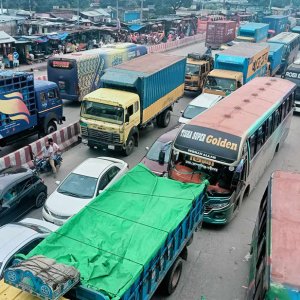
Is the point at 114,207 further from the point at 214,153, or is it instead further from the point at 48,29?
the point at 48,29

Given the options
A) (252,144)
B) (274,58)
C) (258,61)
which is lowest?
(274,58)

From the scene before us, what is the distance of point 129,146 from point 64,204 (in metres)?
5.59

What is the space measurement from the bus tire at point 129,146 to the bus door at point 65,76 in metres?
6.95

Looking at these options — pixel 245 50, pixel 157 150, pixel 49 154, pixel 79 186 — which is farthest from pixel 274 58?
pixel 79 186

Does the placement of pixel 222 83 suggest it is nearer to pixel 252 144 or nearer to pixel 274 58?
pixel 274 58

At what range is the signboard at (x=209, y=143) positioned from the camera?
10.3 metres

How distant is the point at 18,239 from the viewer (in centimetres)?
838

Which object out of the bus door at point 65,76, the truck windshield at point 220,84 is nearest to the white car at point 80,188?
the bus door at point 65,76

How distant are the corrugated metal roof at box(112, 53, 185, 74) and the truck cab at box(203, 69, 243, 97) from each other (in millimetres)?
2530

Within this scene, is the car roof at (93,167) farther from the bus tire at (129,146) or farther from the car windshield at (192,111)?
the car windshield at (192,111)

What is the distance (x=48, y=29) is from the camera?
44062 mm

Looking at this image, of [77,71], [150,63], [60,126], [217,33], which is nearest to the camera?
[150,63]

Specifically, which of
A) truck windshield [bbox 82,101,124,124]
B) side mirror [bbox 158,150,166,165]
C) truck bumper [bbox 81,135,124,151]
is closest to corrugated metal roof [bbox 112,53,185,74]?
truck windshield [bbox 82,101,124,124]

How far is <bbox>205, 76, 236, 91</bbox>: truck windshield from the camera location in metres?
21.8
